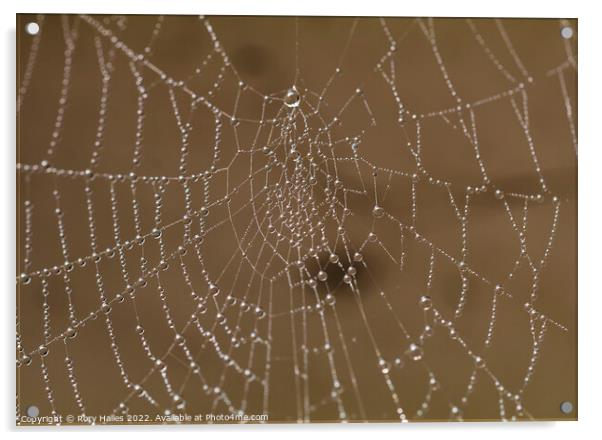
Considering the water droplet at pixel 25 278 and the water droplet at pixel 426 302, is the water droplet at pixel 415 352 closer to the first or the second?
the water droplet at pixel 426 302

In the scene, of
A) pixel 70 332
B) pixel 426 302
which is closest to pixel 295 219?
pixel 426 302

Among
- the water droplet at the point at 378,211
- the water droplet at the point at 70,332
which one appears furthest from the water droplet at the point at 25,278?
the water droplet at the point at 378,211

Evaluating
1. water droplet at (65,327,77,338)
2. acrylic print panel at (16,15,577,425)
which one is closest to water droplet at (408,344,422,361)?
acrylic print panel at (16,15,577,425)

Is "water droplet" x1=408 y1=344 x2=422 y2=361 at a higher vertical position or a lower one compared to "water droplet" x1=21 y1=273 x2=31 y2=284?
lower

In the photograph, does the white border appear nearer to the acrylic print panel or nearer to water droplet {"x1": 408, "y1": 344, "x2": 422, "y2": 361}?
the acrylic print panel

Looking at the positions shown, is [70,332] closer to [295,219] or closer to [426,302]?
[295,219]
